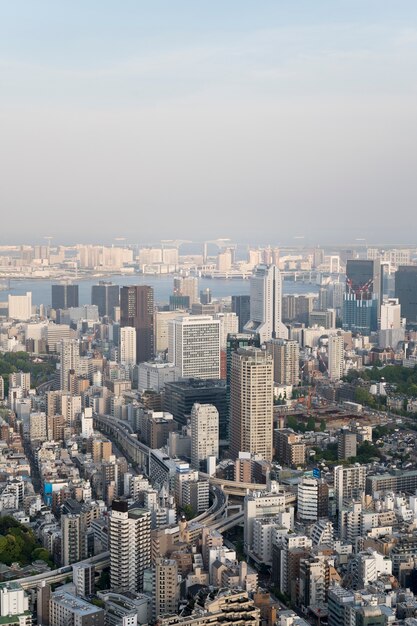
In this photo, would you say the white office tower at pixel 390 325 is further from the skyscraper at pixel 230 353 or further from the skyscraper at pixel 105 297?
the skyscraper at pixel 230 353

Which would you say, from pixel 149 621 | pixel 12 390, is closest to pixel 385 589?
pixel 149 621

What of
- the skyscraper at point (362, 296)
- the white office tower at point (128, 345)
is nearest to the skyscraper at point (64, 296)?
the white office tower at point (128, 345)

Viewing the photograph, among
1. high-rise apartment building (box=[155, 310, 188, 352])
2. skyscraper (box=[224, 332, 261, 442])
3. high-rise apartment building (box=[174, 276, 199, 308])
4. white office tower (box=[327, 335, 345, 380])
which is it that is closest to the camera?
skyscraper (box=[224, 332, 261, 442])

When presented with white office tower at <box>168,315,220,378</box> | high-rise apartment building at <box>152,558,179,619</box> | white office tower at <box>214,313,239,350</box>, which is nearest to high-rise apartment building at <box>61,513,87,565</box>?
high-rise apartment building at <box>152,558,179,619</box>

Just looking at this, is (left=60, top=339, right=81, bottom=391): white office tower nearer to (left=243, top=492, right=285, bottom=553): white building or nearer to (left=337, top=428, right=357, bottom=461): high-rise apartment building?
(left=337, top=428, right=357, bottom=461): high-rise apartment building

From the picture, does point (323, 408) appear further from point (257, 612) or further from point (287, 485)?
point (257, 612)

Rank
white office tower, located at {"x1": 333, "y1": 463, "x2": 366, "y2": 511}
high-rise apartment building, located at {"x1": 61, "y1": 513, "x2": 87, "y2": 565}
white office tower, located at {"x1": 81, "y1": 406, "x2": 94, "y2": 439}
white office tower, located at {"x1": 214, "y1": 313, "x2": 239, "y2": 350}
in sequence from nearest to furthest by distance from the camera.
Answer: high-rise apartment building, located at {"x1": 61, "y1": 513, "x2": 87, "y2": 565} → white office tower, located at {"x1": 333, "y1": 463, "x2": 366, "y2": 511} → white office tower, located at {"x1": 81, "y1": 406, "x2": 94, "y2": 439} → white office tower, located at {"x1": 214, "y1": 313, "x2": 239, "y2": 350}

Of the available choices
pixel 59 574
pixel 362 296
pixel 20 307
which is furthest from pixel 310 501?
pixel 362 296
